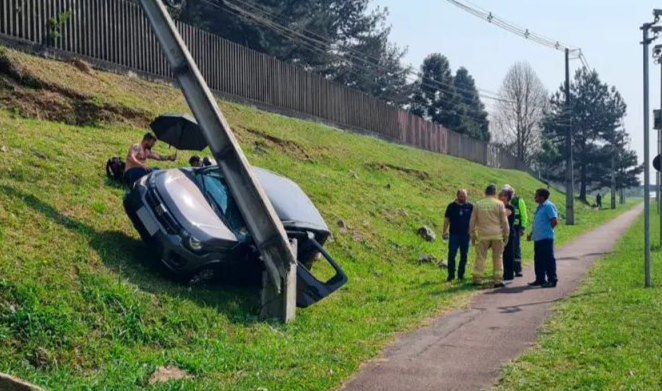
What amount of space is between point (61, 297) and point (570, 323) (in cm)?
581

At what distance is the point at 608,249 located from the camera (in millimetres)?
21328

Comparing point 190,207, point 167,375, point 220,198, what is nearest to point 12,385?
point 167,375

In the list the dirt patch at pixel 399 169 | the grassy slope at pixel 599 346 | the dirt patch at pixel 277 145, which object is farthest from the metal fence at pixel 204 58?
the grassy slope at pixel 599 346

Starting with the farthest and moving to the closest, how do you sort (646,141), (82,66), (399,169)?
1. (399,169)
2. (82,66)
3. (646,141)

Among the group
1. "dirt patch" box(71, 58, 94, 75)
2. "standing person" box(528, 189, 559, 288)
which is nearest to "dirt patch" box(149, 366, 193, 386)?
"standing person" box(528, 189, 559, 288)

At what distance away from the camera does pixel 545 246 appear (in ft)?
41.5

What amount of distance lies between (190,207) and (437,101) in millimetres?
57467

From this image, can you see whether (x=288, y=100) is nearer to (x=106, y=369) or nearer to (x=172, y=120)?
(x=172, y=120)

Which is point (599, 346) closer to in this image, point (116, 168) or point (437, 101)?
point (116, 168)

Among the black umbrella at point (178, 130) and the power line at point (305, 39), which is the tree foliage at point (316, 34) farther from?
the black umbrella at point (178, 130)

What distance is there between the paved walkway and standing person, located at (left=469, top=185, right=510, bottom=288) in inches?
19.8

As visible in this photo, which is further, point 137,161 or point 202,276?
point 137,161

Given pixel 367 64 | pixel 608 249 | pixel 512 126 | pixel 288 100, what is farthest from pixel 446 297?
Result: pixel 512 126

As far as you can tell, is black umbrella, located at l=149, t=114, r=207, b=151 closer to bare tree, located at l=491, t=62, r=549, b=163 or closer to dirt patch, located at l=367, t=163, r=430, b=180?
dirt patch, located at l=367, t=163, r=430, b=180
